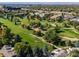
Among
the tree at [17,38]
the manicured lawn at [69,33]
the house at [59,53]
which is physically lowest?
the house at [59,53]

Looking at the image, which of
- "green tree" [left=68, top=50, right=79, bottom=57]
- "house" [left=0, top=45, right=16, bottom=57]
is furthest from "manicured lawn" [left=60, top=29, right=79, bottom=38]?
"house" [left=0, top=45, right=16, bottom=57]

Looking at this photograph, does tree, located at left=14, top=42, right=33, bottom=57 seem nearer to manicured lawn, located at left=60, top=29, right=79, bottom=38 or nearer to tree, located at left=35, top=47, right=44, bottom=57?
tree, located at left=35, top=47, right=44, bottom=57

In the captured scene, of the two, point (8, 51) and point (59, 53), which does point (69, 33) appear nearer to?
point (59, 53)

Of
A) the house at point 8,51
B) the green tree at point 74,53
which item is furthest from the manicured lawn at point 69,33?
the house at point 8,51

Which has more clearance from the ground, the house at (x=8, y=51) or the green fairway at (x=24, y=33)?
the green fairway at (x=24, y=33)

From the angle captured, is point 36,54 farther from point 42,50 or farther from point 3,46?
point 3,46

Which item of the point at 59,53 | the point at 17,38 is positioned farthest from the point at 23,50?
the point at 59,53

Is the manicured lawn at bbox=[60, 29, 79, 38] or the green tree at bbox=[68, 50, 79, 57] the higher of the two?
the manicured lawn at bbox=[60, 29, 79, 38]

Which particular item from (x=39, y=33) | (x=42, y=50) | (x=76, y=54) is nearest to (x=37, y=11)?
(x=39, y=33)

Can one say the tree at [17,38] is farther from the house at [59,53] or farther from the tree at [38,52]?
the house at [59,53]
